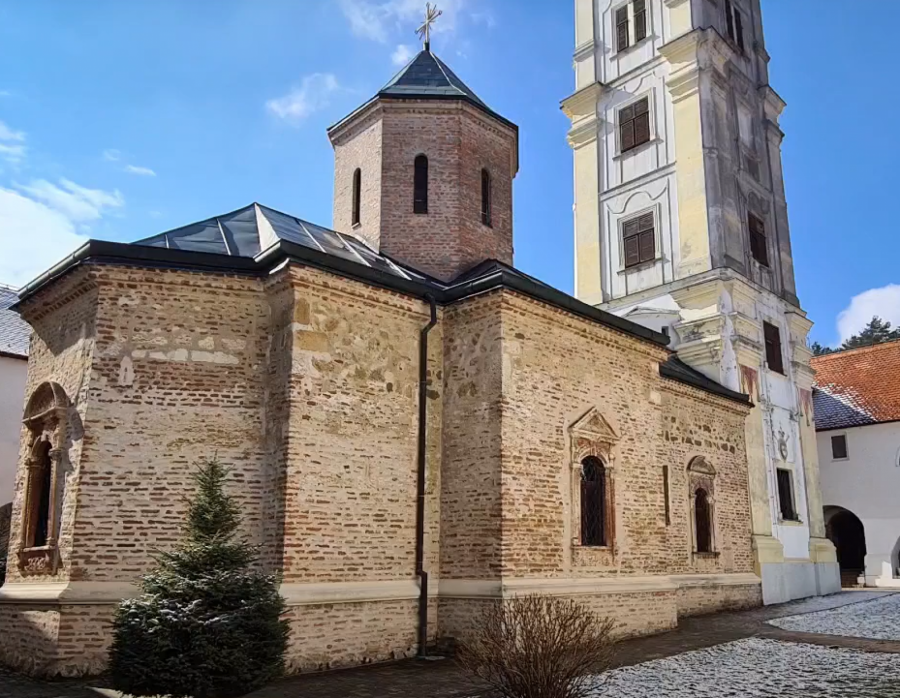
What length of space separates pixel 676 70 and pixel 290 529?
17.1m

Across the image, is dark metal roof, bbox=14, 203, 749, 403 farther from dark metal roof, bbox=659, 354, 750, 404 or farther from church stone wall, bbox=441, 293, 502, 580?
dark metal roof, bbox=659, 354, 750, 404

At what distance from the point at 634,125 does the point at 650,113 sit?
0.59 metres

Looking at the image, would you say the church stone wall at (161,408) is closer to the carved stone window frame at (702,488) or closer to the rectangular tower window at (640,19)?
the carved stone window frame at (702,488)

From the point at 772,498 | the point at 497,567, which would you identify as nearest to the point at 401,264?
the point at 497,567

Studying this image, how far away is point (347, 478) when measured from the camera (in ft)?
34.6

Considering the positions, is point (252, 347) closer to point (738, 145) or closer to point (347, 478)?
point (347, 478)

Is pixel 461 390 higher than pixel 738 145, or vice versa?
pixel 738 145

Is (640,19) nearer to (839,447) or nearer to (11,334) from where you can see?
(839,447)

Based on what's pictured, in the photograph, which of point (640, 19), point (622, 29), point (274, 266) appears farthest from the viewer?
point (622, 29)

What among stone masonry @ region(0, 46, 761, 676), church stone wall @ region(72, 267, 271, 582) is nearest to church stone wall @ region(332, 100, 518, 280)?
stone masonry @ region(0, 46, 761, 676)

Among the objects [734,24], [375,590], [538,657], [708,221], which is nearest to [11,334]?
[375,590]

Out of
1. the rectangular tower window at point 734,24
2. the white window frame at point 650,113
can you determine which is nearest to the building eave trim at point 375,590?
the white window frame at point 650,113

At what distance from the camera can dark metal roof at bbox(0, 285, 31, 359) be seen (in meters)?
19.1

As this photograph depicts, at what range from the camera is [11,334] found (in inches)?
Answer: 779
